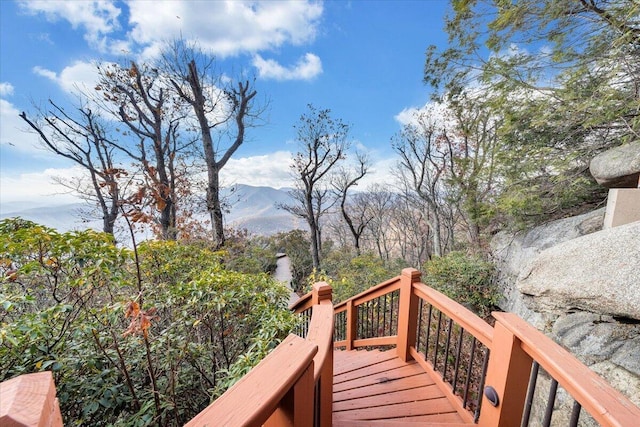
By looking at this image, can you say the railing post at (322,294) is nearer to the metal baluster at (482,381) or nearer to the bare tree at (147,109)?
the metal baluster at (482,381)

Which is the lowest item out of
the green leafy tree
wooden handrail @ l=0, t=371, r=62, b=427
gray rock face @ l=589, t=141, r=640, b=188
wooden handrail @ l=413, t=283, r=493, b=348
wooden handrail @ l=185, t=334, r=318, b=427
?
wooden handrail @ l=413, t=283, r=493, b=348

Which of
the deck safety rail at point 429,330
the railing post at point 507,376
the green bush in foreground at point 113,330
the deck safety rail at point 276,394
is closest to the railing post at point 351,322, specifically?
the deck safety rail at point 429,330

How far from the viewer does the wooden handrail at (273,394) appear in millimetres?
605

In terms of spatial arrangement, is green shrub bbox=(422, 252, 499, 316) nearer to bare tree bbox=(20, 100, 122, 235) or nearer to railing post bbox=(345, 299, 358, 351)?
railing post bbox=(345, 299, 358, 351)

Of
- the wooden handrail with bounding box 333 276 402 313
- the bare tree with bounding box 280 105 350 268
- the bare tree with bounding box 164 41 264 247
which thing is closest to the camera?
the wooden handrail with bounding box 333 276 402 313

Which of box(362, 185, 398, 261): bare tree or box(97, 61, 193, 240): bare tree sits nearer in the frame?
box(97, 61, 193, 240): bare tree

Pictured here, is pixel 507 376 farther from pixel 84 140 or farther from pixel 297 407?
pixel 84 140

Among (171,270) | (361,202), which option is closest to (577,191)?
(171,270)

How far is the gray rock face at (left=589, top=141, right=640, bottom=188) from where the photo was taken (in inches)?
150

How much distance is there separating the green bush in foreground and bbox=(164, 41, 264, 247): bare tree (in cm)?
488

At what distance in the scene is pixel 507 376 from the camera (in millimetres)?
1347

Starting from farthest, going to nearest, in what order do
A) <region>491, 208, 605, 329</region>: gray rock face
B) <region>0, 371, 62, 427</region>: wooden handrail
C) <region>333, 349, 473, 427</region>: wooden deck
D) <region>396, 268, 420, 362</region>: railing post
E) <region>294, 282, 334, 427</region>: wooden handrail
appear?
<region>491, 208, 605, 329</region>: gray rock face → <region>396, 268, 420, 362</region>: railing post → <region>333, 349, 473, 427</region>: wooden deck → <region>294, 282, 334, 427</region>: wooden handrail → <region>0, 371, 62, 427</region>: wooden handrail

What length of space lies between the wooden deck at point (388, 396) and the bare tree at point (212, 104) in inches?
227

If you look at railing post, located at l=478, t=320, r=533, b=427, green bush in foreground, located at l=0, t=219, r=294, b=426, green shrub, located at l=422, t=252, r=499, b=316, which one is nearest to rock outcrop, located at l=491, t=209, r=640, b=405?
railing post, located at l=478, t=320, r=533, b=427
